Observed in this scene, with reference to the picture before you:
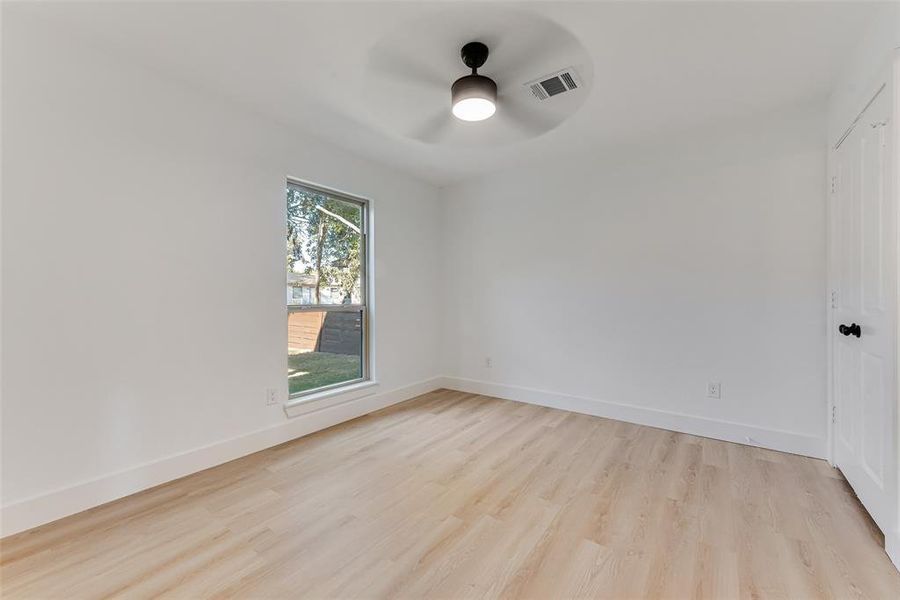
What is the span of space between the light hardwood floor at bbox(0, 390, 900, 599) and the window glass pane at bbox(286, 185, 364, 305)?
1283 millimetres

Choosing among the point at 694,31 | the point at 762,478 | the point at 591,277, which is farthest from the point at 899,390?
the point at 591,277

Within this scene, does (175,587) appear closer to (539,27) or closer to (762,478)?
(539,27)

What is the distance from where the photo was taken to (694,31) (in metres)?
1.82

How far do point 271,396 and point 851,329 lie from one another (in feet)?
11.8

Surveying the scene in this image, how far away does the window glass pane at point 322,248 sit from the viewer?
303 cm

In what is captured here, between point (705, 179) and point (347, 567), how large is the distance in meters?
3.45

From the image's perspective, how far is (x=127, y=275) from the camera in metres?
2.08

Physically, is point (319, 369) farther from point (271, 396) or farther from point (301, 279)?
point (301, 279)

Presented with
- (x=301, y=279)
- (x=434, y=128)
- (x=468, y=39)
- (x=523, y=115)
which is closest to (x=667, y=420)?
(x=523, y=115)

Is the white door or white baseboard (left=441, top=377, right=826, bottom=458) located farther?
white baseboard (left=441, top=377, right=826, bottom=458)

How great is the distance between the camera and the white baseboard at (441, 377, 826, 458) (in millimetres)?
2564

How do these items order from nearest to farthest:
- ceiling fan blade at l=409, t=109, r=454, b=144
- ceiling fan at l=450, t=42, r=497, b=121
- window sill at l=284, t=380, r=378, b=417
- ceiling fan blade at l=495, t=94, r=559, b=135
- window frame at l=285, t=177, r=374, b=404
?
1. ceiling fan at l=450, t=42, r=497, b=121
2. ceiling fan blade at l=495, t=94, r=559, b=135
3. ceiling fan blade at l=409, t=109, r=454, b=144
4. window sill at l=284, t=380, r=378, b=417
5. window frame at l=285, t=177, r=374, b=404

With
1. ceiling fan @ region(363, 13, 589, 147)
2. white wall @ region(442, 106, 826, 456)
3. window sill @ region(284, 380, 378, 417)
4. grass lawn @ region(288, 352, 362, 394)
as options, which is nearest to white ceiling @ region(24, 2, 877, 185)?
ceiling fan @ region(363, 13, 589, 147)

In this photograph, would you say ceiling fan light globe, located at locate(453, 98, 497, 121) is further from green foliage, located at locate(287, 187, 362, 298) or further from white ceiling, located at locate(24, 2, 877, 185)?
green foliage, located at locate(287, 187, 362, 298)
